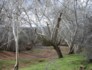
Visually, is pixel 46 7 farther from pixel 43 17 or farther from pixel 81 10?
pixel 81 10

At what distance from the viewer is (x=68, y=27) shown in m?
19.3

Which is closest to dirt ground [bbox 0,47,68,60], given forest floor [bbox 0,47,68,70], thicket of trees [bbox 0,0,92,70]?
forest floor [bbox 0,47,68,70]

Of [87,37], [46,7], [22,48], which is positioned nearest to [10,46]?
[22,48]

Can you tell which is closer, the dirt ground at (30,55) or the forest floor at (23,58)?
the forest floor at (23,58)

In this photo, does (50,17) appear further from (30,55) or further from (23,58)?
(30,55)

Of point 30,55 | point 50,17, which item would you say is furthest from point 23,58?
point 50,17

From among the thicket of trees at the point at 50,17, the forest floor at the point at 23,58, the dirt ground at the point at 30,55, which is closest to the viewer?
the thicket of trees at the point at 50,17

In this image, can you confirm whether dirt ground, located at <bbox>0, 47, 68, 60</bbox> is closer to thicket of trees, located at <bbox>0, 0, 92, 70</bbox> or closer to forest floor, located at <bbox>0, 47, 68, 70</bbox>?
forest floor, located at <bbox>0, 47, 68, 70</bbox>

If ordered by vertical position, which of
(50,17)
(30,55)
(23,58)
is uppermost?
(50,17)

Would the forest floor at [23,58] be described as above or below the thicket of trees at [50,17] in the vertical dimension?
below

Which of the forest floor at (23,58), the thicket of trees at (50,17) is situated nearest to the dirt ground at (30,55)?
the forest floor at (23,58)

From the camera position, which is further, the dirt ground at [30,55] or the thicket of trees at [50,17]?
the dirt ground at [30,55]

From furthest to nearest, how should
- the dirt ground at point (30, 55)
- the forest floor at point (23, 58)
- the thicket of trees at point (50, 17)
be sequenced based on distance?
the dirt ground at point (30, 55) → the forest floor at point (23, 58) → the thicket of trees at point (50, 17)

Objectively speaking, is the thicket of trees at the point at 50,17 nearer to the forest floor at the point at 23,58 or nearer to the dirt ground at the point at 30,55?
the forest floor at the point at 23,58
